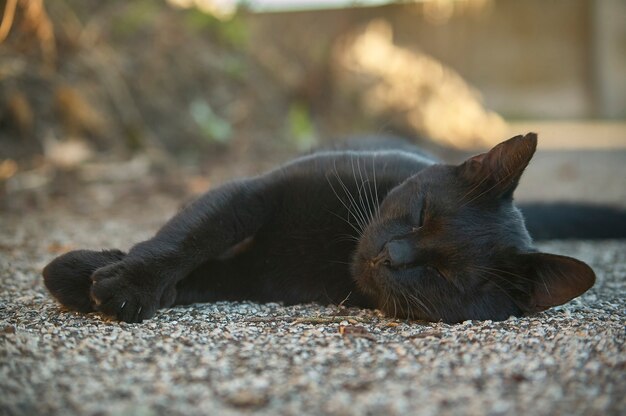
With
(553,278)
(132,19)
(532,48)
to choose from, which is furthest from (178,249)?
(532,48)

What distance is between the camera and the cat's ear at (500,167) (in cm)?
225

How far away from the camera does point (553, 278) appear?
219 cm

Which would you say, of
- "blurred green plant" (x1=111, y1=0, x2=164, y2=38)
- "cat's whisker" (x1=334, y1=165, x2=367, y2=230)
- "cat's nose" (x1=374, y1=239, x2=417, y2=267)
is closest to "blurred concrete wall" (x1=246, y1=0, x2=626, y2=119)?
"blurred green plant" (x1=111, y1=0, x2=164, y2=38)

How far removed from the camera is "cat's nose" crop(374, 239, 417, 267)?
86.1 inches

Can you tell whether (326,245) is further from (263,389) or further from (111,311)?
(263,389)

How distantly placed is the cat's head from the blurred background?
225 centimetres

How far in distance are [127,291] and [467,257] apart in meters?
1.12

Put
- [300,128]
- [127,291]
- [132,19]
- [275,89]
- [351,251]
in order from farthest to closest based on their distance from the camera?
[275,89] < [300,128] < [132,19] < [351,251] < [127,291]

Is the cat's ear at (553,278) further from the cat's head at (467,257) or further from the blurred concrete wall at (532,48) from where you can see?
the blurred concrete wall at (532,48)

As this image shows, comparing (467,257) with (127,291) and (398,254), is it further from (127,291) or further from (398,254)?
(127,291)

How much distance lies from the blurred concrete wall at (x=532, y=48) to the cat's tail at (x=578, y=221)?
7760mm

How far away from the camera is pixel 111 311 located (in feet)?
7.06

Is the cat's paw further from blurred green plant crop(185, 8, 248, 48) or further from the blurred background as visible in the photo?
blurred green plant crop(185, 8, 248, 48)

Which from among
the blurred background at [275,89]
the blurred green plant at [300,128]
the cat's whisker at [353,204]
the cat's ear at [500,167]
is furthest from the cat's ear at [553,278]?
the blurred green plant at [300,128]
